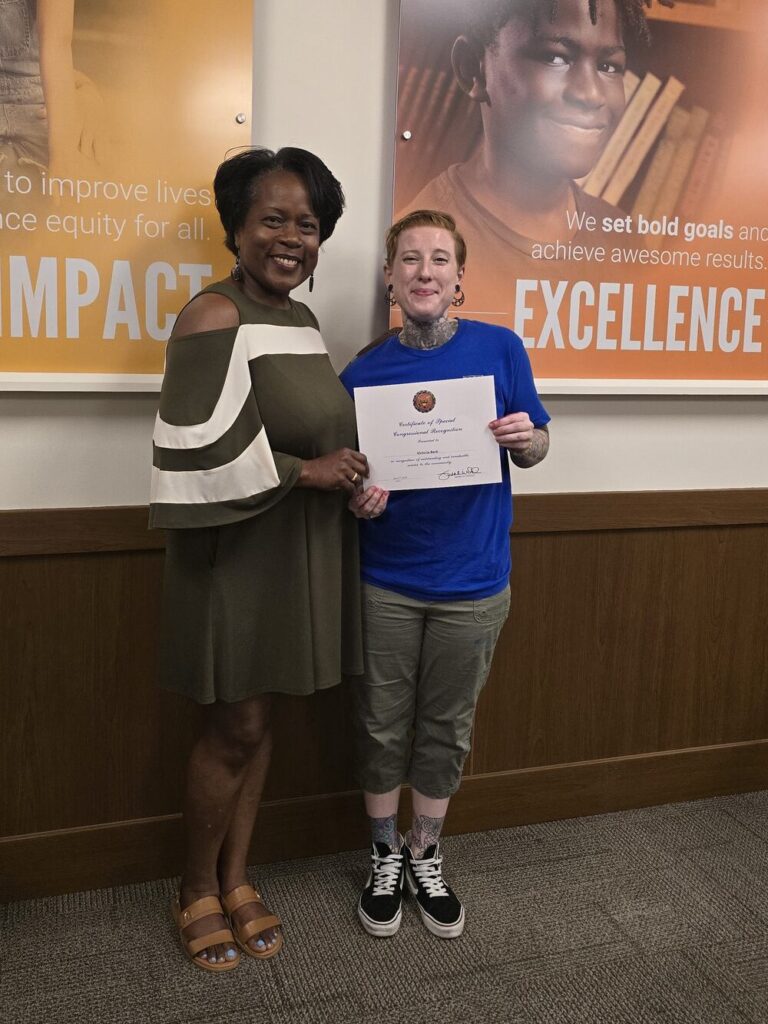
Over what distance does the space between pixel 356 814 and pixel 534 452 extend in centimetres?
108

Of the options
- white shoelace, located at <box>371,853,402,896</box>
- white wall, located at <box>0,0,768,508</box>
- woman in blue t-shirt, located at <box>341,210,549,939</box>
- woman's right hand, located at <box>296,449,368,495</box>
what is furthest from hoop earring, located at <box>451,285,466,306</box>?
white shoelace, located at <box>371,853,402,896</box>

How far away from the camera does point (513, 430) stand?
1.89m

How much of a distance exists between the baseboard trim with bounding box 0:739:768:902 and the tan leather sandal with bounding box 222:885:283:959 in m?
0.27

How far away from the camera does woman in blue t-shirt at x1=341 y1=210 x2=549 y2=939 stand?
1910 mm

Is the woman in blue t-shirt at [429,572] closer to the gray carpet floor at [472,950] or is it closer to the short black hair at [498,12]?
the gray carpet floor at [472,950]

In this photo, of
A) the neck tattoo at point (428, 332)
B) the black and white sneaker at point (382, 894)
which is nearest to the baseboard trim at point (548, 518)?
the neck tattoo at point (428, 332)

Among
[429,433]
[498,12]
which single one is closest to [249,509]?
[429,433]

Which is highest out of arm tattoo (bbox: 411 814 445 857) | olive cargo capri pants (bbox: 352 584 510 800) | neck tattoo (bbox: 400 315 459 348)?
neck tattoo (bbox: 400 315 459 348)

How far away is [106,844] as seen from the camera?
2.21m

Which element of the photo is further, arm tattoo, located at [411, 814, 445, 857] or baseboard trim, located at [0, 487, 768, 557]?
arm tattoo, located at [411, 814, 445, 857]

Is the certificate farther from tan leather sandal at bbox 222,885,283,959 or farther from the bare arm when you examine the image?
tan leather sandal at bbox 222,885,283,959

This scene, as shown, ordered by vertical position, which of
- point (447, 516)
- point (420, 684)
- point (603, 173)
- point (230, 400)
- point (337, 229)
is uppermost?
point (603, 173)

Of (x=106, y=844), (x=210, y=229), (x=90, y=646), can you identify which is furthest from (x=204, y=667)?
(x=210, y=229)
